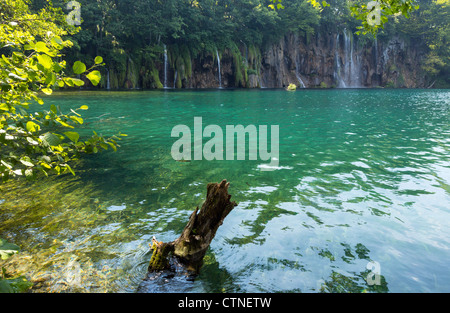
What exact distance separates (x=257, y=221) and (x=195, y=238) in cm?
197

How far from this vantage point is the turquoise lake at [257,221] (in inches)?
161

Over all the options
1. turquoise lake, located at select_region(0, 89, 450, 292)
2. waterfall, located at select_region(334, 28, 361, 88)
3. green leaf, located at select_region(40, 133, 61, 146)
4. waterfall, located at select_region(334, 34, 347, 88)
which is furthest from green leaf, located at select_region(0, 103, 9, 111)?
waterfall, located at select_region(334, 28, 361, 88)

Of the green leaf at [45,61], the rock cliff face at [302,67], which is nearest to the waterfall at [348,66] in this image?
the rock cliff face at [302,67]

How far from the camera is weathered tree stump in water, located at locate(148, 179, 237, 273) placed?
4.03m

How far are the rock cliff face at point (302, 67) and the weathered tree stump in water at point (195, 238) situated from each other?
142 feet

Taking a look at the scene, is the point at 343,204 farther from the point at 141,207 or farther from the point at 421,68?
the point at 421,68

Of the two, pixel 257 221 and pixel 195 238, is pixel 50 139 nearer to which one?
pixel 195 238

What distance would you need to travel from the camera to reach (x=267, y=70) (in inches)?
2402

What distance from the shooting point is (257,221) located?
18.7 feet

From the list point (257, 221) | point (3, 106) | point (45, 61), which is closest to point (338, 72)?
point (257, 221)

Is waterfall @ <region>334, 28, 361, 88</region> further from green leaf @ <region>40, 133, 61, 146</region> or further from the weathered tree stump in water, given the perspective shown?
green leaf @ <region>40, 133, 61, 146</region>

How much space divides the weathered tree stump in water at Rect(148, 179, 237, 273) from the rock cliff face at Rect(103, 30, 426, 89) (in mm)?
43400

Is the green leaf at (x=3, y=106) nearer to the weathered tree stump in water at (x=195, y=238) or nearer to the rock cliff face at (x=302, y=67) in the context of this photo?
the weathered tree stump in water at (x=195, y=238)
